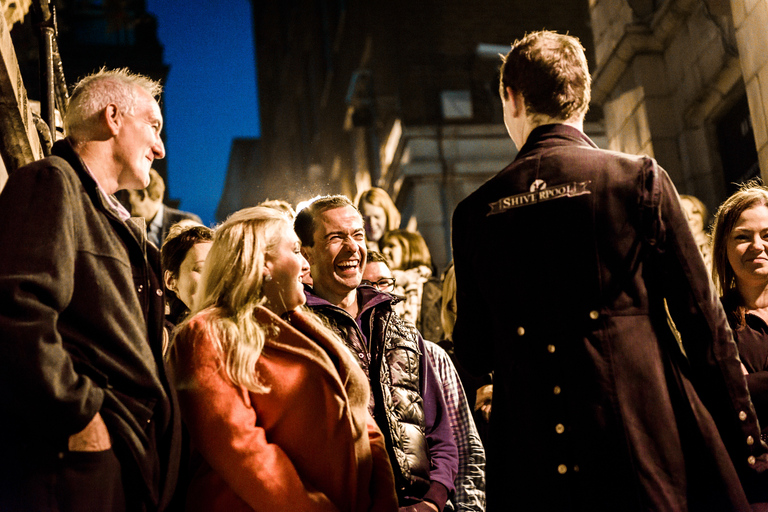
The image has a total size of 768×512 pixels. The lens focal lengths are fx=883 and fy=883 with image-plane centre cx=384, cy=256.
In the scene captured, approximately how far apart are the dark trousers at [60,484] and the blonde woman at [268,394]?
503mm

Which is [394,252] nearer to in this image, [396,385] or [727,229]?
[396,385]

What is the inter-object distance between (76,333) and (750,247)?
9.63 ft

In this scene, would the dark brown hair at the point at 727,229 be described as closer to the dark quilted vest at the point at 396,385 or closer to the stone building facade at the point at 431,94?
the dark quilted vest at the point at 396,385

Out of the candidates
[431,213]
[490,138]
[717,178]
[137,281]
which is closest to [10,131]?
[137,281]

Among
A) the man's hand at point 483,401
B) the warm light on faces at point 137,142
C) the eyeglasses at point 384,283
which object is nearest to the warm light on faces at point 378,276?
the eyeglasses at point 384,283

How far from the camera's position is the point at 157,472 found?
121 inches

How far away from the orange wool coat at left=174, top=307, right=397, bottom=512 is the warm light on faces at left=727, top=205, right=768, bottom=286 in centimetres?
182

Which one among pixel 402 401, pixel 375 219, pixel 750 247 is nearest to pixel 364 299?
pixel 402 401

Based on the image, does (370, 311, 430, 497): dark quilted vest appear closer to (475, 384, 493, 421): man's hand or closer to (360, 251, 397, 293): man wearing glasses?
(360, 251, 397, 293): man wearing glasses

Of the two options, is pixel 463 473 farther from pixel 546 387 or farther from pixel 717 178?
pixel 717 178

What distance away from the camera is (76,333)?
2.88m

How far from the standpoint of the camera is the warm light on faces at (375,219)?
34.8 ft

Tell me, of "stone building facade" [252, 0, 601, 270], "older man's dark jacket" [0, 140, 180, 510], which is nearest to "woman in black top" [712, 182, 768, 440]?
"older man's dark jacket" [0, 140, 180, 510]

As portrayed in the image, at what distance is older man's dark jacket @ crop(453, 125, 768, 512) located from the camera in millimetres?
2754
